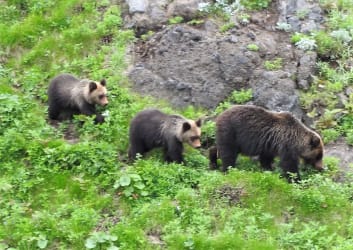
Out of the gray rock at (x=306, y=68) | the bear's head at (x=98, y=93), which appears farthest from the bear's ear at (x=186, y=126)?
the gray rock at (x=306, y=68)

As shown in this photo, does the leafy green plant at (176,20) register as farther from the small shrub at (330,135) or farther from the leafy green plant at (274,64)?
the small shrub at (330,135)

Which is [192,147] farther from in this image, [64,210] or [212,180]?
[64,210]

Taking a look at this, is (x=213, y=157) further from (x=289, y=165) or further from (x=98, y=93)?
(x=98, y=93)

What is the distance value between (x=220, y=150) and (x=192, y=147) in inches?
24.4

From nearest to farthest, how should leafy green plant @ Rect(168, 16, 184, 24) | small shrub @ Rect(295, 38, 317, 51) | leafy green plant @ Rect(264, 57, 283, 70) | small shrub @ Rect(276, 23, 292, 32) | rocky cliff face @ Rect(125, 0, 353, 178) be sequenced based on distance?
rocky cliff face @ Rect(125, 0, 353, 178) → leafy green plant @ Rect(264, 57, 283, 70) → small shrub @ Rect(295, 38, 317, 51) → small shrub @ Rect(276, 23, 292, 32) → leafy green plant @ Rect(168, 16, 184, 24)

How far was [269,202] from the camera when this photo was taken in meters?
11.0

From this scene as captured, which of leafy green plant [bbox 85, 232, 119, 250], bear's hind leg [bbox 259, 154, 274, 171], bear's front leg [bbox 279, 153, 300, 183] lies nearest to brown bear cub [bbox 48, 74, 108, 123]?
bear's hind leg [bbox 259, 154, 274, 171]

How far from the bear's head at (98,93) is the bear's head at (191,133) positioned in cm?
202

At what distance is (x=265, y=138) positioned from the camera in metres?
12.2

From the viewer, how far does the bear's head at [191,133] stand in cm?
1207

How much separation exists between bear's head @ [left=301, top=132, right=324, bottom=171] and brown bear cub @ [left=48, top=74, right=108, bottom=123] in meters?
3.91

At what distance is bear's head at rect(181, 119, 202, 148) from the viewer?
1207 centimetres

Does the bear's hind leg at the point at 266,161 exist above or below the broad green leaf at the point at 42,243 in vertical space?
above

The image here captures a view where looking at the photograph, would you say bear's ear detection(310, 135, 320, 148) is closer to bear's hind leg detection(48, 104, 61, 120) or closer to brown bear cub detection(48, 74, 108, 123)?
brown bear cub detection(48, 74, 108, 123)
